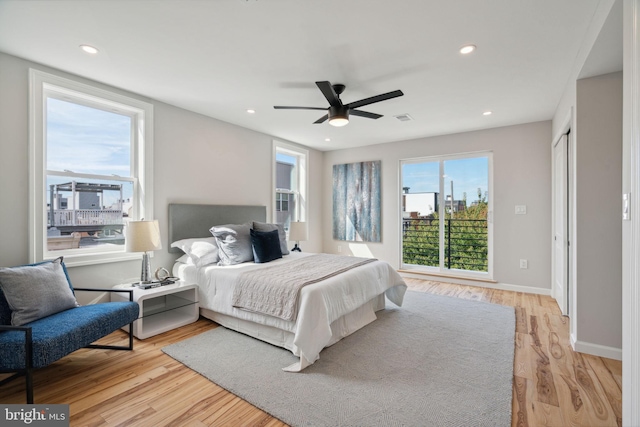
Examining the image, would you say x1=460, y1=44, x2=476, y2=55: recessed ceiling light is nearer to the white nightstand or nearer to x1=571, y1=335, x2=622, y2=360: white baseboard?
x1=571, y1=335, x2=622, y2=360: white baseboard

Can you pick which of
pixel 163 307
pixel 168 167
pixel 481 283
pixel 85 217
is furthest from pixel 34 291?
pixel 481 283

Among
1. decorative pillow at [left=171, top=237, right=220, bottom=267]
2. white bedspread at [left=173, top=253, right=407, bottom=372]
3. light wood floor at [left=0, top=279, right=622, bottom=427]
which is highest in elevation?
decorative pillow at [left=171, top=237, right=220, bottom=267]

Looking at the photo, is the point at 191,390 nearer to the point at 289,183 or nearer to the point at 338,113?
the point at 338,113

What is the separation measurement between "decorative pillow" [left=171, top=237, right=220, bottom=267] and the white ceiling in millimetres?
1721

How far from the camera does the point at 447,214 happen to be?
5164 mm

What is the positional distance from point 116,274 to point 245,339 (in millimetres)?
1640

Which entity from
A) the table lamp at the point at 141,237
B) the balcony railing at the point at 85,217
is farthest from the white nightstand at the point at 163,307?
the balcony railing at the point at 85,217

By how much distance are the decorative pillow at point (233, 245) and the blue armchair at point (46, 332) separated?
3.52 feet

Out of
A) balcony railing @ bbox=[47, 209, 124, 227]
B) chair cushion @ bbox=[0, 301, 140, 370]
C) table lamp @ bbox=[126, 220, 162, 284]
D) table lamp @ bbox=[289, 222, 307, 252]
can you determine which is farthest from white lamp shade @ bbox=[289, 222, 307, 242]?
chair cushion @ bbox=[0, 301, 140, 370]

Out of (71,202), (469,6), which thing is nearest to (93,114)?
(71,202)

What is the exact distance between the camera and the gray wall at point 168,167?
251 centimetres

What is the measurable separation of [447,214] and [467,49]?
3.24 m

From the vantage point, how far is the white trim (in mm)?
1258

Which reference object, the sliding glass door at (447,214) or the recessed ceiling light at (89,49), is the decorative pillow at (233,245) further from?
the sliding glass door at (447,214)
